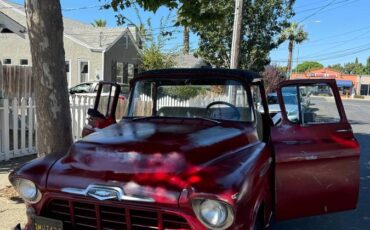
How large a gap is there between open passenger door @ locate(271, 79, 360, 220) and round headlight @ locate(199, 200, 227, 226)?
1.57 metres

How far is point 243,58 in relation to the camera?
71.0 feet

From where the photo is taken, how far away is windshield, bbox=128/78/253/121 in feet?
15.1

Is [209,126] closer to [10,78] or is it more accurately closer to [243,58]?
[10,78]

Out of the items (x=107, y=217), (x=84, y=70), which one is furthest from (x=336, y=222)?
(x=84, y=70)

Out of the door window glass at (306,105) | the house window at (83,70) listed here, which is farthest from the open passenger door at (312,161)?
the house window at (83,70)

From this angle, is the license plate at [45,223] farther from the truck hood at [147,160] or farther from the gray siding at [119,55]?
the gray siding at [119,55]

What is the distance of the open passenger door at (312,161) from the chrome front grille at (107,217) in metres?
1.64

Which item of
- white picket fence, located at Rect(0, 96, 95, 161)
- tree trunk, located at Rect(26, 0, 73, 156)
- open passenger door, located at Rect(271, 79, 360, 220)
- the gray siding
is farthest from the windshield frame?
the gray siding

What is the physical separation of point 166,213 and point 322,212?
84.9 inches

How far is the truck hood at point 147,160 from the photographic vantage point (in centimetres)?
294

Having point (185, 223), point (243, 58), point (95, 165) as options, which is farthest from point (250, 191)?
point (243, 58)

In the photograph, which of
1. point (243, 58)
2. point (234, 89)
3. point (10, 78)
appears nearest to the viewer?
point (234, 89)

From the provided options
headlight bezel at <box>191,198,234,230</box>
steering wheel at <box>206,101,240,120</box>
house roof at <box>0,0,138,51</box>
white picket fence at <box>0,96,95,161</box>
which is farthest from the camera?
house roof at <box>0,0,138,51</box>

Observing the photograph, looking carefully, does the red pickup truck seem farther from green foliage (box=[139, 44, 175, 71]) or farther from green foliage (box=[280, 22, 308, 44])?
green foliage (box=[280, 22, 308, 44])
